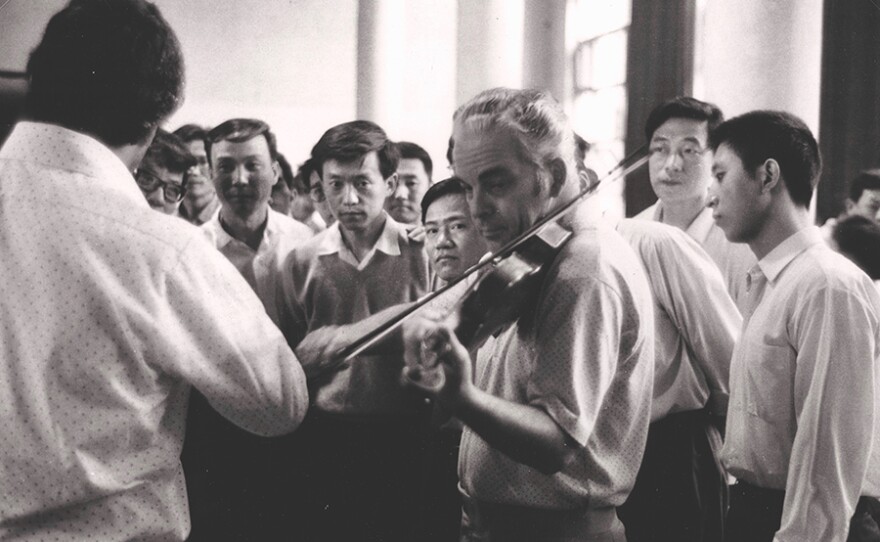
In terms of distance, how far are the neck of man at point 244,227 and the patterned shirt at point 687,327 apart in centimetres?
107

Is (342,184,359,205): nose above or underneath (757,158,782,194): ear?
underneath

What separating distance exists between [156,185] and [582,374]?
1480 mm

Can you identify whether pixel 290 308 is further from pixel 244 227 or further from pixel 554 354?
pixel 554 354

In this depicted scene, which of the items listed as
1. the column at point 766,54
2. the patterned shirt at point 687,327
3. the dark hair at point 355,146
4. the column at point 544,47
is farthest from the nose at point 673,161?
the dark hair at point 355,146

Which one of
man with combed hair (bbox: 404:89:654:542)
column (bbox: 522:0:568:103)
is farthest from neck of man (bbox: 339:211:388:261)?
column (bbox: 522:0:568:103)

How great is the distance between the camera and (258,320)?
3.54ft

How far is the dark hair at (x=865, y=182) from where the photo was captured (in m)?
3.31

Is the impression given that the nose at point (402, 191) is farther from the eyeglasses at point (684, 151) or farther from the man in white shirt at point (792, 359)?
the man in white shirt at point (792, 359)

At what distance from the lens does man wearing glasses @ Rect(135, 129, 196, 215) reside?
2.23 metres

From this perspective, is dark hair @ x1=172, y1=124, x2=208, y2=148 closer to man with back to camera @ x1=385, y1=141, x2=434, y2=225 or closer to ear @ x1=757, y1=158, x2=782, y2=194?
man with back to camera @ x1=385, y1=141, x2=434, y2=225

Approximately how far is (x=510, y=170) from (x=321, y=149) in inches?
45.6

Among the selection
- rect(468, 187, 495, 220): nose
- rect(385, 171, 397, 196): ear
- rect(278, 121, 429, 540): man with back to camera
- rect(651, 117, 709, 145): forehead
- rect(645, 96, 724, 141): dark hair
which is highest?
rect(645, 96, 724, 141): dark hair

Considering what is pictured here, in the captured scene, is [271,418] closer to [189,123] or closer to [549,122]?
[549,122]

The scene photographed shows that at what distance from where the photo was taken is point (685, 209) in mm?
2643
